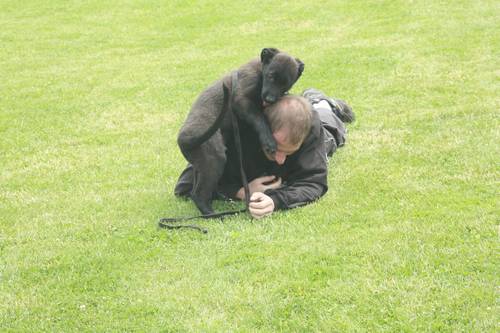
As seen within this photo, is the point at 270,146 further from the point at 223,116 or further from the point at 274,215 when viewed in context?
the point at 274,215

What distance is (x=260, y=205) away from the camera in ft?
18.5

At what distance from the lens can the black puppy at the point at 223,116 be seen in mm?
5617

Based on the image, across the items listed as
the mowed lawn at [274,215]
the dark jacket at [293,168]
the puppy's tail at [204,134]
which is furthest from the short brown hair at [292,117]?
the mowed lawn at [274,215]

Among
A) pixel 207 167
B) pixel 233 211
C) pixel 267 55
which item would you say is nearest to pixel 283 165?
pixel 233 211

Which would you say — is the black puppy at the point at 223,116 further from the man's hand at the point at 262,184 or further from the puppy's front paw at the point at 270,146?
the man's hand at the point at 262,184

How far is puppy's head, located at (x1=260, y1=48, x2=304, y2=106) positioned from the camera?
19.1ft

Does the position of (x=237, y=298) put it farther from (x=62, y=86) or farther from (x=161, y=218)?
(x=62, y=86)

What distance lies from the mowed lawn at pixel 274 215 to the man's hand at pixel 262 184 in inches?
9.9

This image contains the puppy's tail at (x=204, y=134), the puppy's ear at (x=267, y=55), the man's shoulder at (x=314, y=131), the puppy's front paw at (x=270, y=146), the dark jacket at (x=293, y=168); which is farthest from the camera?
the puppy's ear at (x=267, y=55)

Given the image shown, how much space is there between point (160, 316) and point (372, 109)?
5.24 metres

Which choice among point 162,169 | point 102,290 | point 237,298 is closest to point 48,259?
point 102,290

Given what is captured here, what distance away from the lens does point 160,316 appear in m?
4.46

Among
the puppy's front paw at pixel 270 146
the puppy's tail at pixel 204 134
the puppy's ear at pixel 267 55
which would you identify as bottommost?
the puppy's front paw at pixel 270 146

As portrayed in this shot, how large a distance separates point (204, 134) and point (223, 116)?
0.21m
